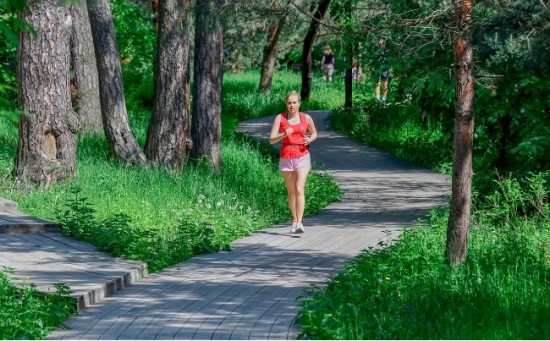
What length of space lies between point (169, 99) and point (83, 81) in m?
4.76

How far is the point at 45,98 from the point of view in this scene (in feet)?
54.2

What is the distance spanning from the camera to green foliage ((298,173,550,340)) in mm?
8391

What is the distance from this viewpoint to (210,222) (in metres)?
14.6

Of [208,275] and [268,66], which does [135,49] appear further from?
[208,275]

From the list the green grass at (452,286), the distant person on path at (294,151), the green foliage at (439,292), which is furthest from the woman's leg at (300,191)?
the green foliage at (439,292)

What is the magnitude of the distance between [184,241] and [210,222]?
1605mm

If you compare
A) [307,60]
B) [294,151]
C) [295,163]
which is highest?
[307,60]

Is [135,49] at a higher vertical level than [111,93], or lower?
higher

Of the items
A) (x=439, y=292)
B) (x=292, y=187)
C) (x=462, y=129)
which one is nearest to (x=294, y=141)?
(x=292, y=187)

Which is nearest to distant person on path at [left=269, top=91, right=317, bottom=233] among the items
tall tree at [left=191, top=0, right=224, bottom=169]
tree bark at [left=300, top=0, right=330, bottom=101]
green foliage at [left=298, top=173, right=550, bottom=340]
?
green foliage at [left=298, top=173, right=550, bottom=340]

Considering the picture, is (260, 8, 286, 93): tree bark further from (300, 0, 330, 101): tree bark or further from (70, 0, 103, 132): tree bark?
(70, 0, 103, 132): tree bark

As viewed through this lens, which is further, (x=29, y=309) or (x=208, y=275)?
(x=208, y=275)

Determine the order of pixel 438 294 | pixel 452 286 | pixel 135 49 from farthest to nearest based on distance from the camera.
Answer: pixel 135 49 < pixel 452 286 < pixel 438 294

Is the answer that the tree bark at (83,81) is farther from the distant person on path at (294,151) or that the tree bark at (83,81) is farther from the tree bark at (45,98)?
the distant person on path at (294,151)
